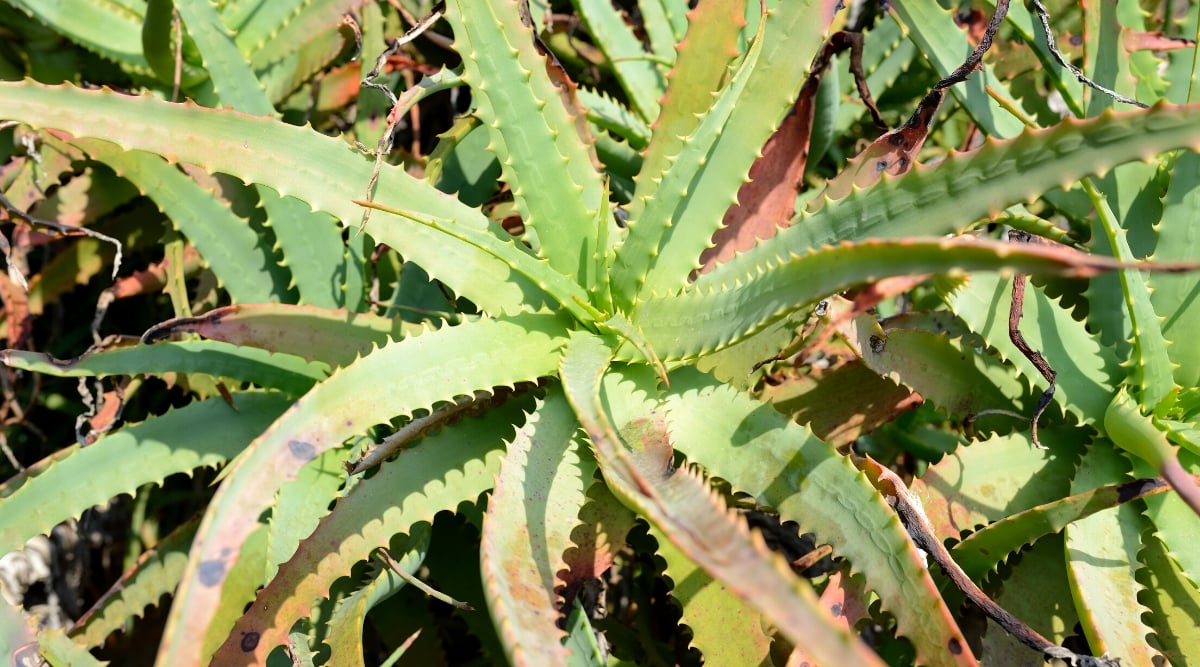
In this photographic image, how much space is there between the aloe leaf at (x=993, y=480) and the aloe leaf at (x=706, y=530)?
0.36 metres

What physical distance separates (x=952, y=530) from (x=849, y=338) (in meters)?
0.24

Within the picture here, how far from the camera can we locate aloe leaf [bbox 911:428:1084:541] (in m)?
1.04

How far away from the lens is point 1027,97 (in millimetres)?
1470

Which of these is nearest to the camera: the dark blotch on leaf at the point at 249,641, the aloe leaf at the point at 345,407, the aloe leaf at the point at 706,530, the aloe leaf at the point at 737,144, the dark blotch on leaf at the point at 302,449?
the aloe leaf at the point at 706,530

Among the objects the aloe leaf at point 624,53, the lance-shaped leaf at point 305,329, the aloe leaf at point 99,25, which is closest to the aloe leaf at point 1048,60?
the aloe leaf at point 624,53

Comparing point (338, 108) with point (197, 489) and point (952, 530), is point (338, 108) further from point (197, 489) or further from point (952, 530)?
point (952, 530)

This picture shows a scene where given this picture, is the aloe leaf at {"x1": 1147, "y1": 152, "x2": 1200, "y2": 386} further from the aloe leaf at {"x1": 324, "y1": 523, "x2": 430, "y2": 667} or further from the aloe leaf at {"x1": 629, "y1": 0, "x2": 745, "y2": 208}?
the aloe leaf at {"x1": 324, "y1": 523, "x2": 430, "y2": 667}

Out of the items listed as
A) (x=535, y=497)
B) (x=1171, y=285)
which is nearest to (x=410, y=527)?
(x=535, y=497)

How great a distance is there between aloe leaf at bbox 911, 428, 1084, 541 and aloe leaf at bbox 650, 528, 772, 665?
9.4 inches

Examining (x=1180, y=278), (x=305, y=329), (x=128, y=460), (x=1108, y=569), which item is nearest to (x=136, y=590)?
(x=128, y=460)

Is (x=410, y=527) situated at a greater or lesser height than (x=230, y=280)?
→ lesser

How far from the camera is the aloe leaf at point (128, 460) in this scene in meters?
1.05

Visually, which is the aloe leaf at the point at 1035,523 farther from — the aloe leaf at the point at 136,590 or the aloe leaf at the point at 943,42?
the aloe leaf at the point at 136,590

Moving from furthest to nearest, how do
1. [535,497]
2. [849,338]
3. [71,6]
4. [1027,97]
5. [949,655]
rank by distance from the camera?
1. [1027,97]
2. [71,6]
3. [849,338]
4. [535,497]
5. [949,655]
